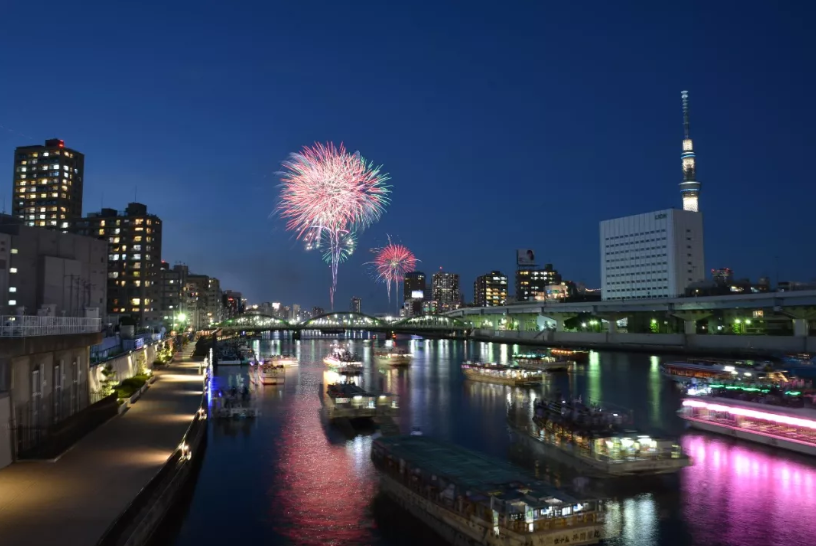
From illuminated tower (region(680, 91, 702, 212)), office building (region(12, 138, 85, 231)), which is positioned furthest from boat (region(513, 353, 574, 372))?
illuminated tower (region(680, 91, 702, 212))

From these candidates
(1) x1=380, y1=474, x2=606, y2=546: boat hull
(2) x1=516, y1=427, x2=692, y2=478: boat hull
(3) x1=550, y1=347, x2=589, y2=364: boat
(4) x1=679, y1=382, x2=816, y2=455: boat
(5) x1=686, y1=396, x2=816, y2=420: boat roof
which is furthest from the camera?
(3) x1=550, y1=347, x2=589, y2=364: boat

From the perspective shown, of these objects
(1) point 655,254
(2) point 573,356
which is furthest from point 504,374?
(1) point 655,254

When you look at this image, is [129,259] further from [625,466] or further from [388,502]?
[625,466]

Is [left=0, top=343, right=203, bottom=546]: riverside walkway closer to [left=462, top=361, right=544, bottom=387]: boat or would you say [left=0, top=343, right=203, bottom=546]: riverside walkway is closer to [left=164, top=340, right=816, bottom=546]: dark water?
[left=164, top=340, right=816, bottom=546]: dark water

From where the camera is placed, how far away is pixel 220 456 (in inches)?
1070

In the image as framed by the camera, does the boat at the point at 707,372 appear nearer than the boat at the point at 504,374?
Yes

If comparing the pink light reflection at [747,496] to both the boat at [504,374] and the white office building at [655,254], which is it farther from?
the white office building at [655,254]

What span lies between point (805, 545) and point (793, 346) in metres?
70.3

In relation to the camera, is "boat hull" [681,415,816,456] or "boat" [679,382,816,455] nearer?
"boat hull" [681,415,816,456]

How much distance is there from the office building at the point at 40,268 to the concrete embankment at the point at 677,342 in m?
74.2

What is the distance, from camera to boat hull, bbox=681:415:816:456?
26.5m

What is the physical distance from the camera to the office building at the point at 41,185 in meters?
119

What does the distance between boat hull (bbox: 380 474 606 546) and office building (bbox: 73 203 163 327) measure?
4058 inches

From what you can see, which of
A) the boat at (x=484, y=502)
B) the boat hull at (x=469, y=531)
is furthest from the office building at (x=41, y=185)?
the boat hull at (x=469, y=531)
